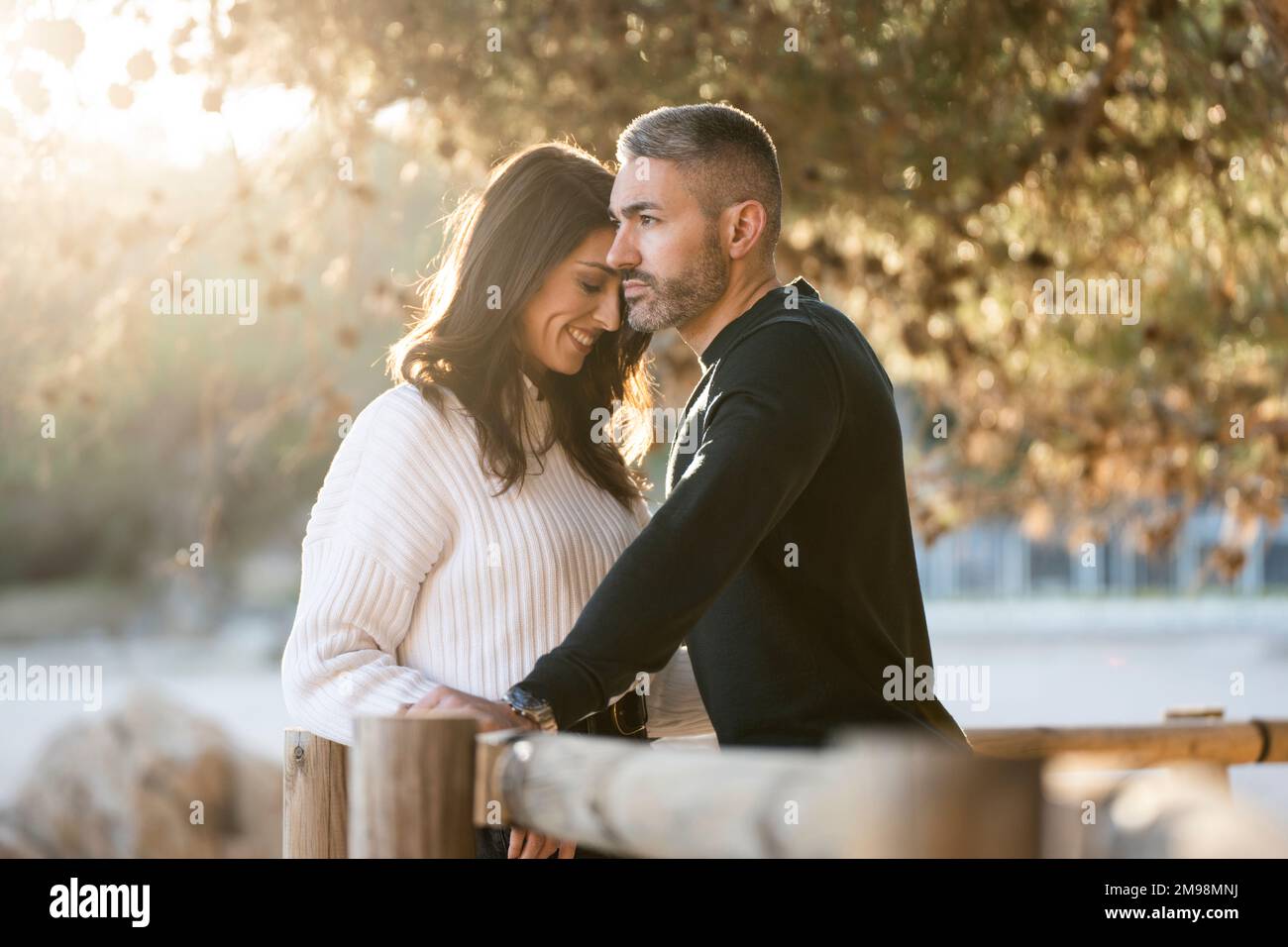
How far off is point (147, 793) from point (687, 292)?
5.43 meters

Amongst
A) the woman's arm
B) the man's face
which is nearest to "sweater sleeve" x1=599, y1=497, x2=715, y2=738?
the woman's arm

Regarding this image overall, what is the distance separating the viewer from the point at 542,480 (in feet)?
8.56

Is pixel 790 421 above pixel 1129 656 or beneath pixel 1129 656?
above

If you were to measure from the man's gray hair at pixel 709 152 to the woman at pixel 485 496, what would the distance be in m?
0.17

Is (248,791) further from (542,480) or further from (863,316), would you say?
(542,480)

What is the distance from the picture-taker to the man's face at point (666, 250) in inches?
97.7

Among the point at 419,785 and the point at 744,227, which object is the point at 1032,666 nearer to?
the point at 744,227

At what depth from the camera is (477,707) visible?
1979 mm

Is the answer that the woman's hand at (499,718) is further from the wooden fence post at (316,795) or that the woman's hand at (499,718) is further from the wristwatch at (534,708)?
the wooden fence post at (316,795)

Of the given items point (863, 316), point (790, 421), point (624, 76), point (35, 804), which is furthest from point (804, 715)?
point (35, 804)

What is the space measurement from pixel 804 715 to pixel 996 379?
4159 mm

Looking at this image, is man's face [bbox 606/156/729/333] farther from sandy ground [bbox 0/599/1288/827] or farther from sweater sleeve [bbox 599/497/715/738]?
sandy ground [bbox 0/599/1288/827]
